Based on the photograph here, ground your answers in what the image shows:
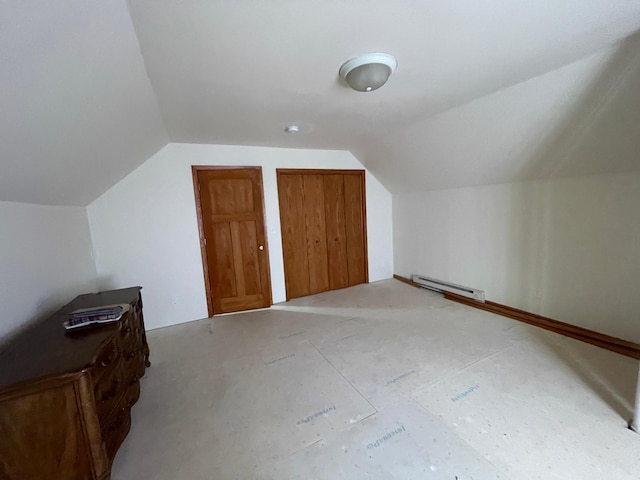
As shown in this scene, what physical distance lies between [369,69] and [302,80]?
0.48 meters

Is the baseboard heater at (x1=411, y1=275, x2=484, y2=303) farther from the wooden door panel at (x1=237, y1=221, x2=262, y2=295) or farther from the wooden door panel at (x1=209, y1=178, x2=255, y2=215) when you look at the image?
the wooden door panel at (x1=209, y1=178, x2=255, y2=215)

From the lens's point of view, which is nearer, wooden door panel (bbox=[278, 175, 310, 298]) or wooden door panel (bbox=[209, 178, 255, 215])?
wooden door panel (bbox=[209, 178, 255, 215])

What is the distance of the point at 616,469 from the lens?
4.23 ft

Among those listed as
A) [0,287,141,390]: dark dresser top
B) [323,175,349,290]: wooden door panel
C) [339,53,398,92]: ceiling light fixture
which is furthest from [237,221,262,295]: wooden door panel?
[339,53,398,92]: ceiling light fixture

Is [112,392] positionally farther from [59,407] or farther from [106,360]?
[59,407]

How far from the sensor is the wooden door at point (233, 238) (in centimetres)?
336

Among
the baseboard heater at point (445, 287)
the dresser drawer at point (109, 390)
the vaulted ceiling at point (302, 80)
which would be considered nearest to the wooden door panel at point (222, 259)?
the vaulted ceiling at point (302, 80)

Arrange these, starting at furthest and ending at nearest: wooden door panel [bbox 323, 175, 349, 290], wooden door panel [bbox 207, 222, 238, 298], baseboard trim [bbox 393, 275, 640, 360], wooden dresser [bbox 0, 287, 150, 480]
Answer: wooden door panel [bbox 323, 175, 349, 290], wooden door panel [bbox 207, 222, 238, 298], baseboard trim [bbox 393, 275, 640, 360], wooden dresser [bbox 0, 287, 150, 480]

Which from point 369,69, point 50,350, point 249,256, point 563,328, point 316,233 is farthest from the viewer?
point 316,233

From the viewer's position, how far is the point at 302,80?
1815 millimetres

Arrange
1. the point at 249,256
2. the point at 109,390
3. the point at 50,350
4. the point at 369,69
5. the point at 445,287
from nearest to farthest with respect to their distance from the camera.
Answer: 1. the point at 50,350
2. the point at 109,390
3. the point at 369,69
4. the point at 249,256
5. the point at 445,287

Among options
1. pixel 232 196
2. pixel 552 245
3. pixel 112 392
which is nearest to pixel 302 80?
pixel 232 196

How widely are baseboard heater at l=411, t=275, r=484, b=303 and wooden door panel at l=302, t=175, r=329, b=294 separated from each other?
4.92 ft

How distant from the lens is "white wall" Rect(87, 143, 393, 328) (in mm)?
2920
